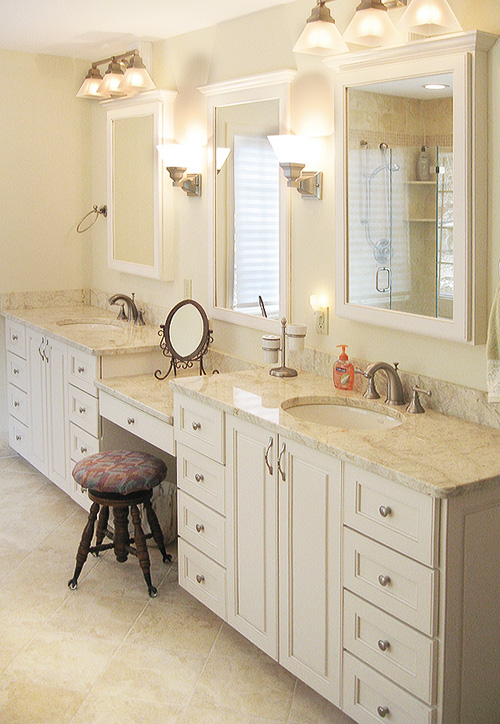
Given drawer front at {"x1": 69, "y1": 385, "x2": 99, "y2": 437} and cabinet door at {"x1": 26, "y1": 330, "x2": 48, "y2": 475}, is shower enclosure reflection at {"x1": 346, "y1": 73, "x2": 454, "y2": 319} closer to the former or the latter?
drawer front at {"x1": 69, "y1": 385, "x2": 99, "y2": 437}

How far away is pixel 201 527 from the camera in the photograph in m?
2.97

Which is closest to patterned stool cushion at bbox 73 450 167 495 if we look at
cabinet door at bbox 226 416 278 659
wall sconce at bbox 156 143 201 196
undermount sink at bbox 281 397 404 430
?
cabinet door at bbox 226 416 278 659

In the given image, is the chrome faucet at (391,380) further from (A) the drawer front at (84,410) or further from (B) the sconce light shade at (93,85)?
(B) the sconce light shade at (93,85)

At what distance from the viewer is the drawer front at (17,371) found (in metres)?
4.52

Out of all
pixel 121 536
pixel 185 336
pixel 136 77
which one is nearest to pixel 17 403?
pixel 185 336

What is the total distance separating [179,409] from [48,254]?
225cm

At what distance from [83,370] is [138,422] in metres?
0.60

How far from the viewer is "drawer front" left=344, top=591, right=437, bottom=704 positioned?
81.0 inches

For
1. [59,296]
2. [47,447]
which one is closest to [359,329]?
[47,447]

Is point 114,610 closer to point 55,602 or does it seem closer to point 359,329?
point 55,602

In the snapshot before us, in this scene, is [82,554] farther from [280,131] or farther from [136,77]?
[136,77]

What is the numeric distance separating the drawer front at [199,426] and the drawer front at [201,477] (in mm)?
31

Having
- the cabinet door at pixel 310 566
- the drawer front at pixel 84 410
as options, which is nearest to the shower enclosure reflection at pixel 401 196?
the cabinet door at pixel 310 566

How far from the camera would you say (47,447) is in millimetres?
4316
